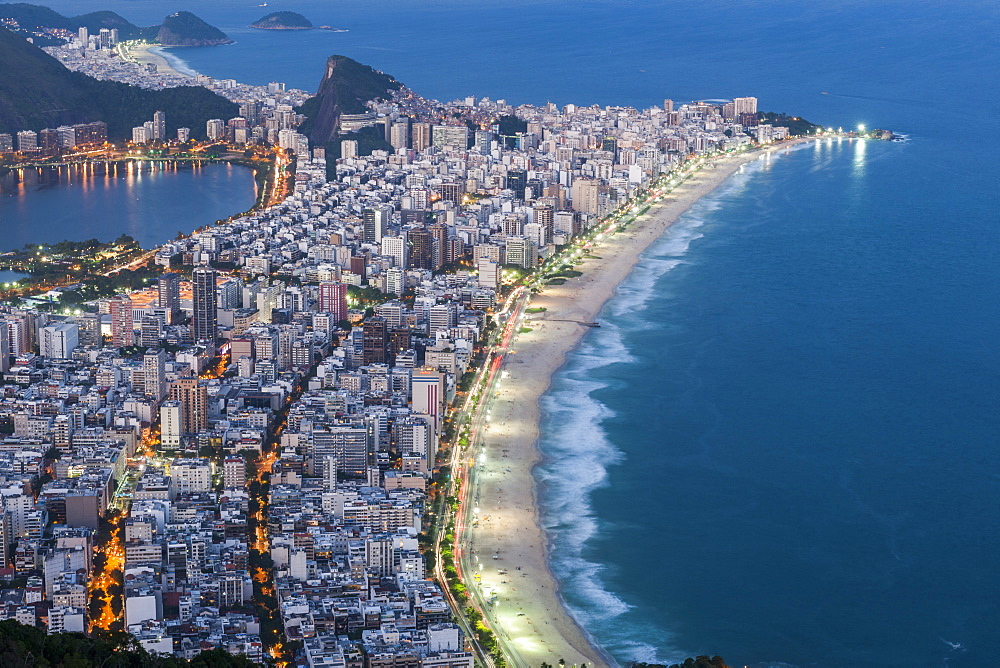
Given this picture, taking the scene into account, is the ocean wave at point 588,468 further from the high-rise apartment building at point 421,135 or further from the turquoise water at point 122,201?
the high-rise apartment building at point 421,135

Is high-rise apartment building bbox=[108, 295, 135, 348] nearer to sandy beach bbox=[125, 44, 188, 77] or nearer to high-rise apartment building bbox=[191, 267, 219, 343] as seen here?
high-rise apartment building bbox=[191, 267, 219, 343]

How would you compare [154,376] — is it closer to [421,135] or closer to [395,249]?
[395,249]

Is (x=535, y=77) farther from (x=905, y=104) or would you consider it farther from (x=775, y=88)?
(x=905, y=104)

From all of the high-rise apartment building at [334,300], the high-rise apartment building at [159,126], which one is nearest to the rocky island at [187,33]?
the high-rise apartment building at [159,126]

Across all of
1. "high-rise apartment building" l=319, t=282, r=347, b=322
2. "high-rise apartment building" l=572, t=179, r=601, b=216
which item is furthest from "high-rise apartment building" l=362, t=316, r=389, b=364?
"high-rise apartment building" l=572, t=179, r=601, b=216

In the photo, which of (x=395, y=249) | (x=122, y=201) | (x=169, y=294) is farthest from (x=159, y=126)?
(x=169, y=294)

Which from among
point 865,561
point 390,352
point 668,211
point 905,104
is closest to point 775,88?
point 905,104
